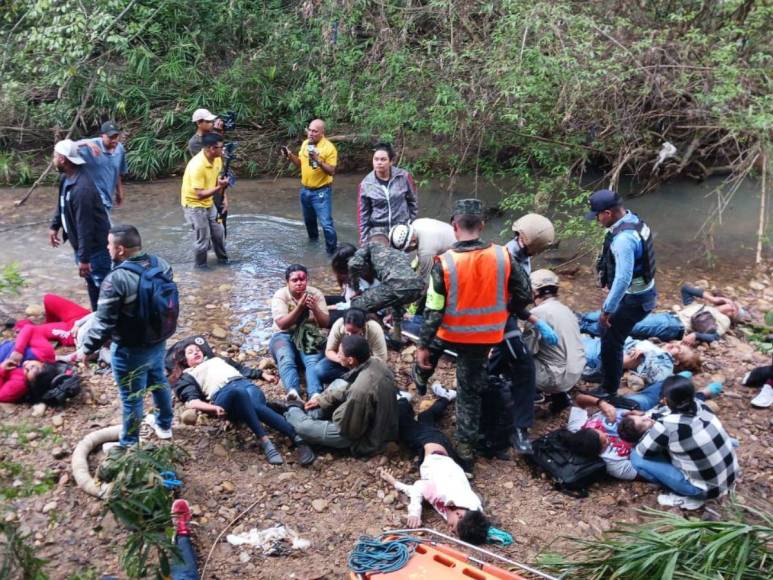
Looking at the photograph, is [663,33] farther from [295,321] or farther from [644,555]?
[644,555]

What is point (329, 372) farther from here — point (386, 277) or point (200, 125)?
point (200, 125)

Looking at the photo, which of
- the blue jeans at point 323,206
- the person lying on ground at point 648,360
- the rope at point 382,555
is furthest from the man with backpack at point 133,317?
the blue jeans at point 323,206

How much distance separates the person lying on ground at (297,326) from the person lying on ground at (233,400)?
2.00 feet

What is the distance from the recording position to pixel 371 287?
19.3 ft

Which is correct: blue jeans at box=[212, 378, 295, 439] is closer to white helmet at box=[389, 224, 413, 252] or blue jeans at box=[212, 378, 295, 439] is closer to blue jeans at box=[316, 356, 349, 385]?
blue jeans at box=[316, 356, 349, 385]

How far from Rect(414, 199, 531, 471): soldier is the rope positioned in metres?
1.30

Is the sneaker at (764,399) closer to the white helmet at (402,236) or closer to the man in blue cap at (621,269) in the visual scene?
the man in blue cap at (621,269)

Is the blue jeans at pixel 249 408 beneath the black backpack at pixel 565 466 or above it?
above

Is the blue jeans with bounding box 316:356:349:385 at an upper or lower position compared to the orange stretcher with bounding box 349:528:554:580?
upper

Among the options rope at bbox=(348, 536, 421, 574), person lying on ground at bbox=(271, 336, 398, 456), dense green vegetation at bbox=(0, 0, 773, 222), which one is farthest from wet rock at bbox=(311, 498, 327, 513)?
dense green vegetation at bbox=(0, 0, 773, 222)

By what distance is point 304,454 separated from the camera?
16.3 ft

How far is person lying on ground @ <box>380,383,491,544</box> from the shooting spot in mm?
4262

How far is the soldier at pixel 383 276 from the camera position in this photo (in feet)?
18.5

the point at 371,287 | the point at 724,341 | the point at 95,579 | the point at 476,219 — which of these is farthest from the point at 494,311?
the point at 724,341
